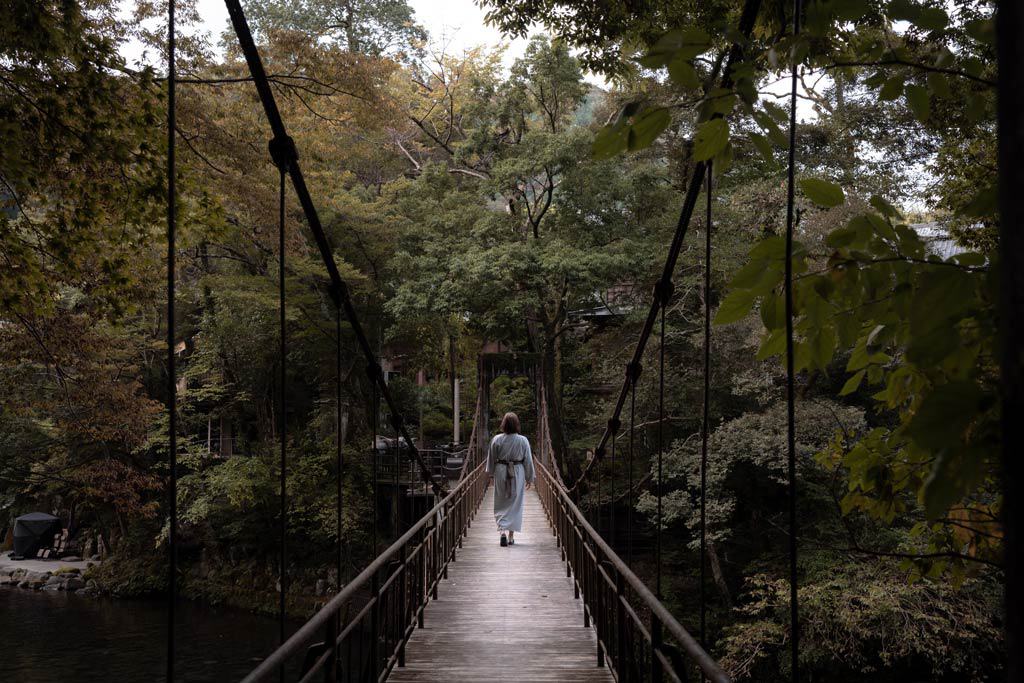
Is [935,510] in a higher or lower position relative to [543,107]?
lower

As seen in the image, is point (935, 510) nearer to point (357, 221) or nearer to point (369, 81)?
point (369, 81)

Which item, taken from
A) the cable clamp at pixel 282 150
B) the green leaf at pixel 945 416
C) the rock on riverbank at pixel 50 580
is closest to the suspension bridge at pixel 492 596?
the cable clamp at pixel 282 150

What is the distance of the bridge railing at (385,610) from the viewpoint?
2227mm

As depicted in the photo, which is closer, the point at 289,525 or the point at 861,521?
the point at 861,521

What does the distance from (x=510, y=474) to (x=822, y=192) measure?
6361mm

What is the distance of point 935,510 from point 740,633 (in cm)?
1138

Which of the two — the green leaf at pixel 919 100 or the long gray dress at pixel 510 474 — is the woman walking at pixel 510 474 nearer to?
the long gray dress at pixel 510 474

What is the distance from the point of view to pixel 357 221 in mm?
15750

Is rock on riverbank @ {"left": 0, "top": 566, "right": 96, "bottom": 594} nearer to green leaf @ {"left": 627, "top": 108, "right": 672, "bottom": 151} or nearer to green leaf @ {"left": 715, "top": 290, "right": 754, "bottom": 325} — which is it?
green leaf @ {"left": 715, "top": 290, "right": 754, "bottom": 325}

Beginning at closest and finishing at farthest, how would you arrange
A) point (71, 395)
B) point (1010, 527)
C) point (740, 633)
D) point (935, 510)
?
point (1010, 527) < point (935, 510) < point (71, 395) < point (740, 633)

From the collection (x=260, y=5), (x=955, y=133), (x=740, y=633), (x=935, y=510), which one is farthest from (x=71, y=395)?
(x=260, y=5)

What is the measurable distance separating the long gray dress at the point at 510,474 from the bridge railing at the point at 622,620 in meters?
1.17

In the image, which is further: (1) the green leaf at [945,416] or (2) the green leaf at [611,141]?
(2) the green leaf at [611,141]

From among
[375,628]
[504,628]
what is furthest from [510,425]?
[375,628]
